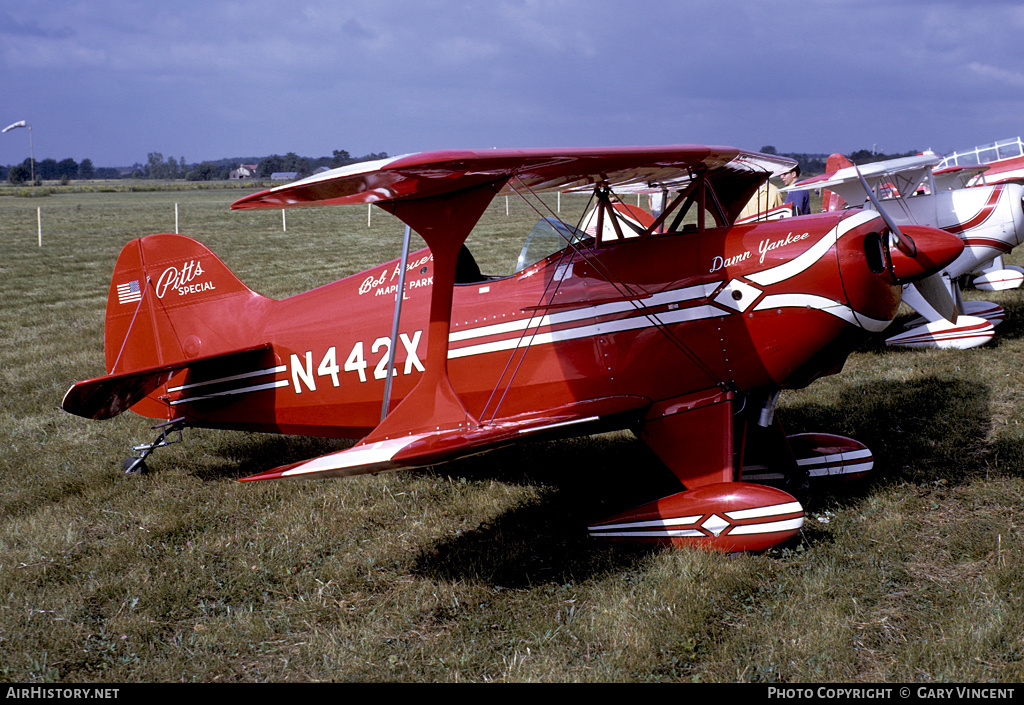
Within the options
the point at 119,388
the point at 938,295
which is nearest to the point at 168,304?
the point at 119,388

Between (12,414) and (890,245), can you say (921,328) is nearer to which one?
(890,245)

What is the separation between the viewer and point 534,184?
5141mm

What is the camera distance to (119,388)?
5598 millimetres

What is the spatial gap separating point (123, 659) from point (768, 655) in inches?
129

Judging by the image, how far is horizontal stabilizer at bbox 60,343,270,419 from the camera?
5.31 m

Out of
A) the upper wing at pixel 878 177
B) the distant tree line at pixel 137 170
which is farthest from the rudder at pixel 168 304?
the distant tree line at pixel 137 170

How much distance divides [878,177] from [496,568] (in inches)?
296

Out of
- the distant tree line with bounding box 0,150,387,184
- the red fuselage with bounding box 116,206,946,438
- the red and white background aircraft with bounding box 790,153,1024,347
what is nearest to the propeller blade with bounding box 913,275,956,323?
the red fuselage with bounding box 116,206,946,438

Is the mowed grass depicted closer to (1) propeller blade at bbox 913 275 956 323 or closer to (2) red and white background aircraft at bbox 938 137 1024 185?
(1) propeller blade at bbox 913 275 956 323

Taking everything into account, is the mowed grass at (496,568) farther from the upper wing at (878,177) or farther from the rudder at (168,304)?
the upper wing at (878,177)

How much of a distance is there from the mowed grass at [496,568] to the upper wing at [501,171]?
7.56ft

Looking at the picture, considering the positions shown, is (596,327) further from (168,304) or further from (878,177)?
(878,177)

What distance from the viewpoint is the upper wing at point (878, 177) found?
28.6 ft
